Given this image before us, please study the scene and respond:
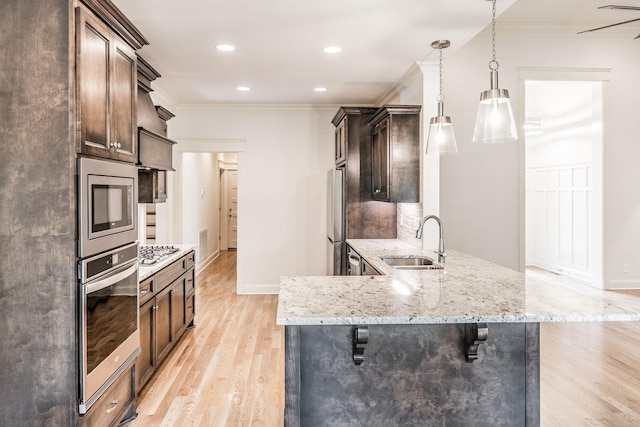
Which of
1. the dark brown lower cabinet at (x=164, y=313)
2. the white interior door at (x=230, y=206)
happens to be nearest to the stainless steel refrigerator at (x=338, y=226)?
the dark brown lower cabinet at (x=164, y=313)

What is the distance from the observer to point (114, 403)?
234 centimetres

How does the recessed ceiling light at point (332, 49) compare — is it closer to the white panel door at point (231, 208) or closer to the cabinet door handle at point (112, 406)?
the cabinet door handle at point (112, 406)

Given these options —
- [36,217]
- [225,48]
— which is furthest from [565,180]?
[36,217]

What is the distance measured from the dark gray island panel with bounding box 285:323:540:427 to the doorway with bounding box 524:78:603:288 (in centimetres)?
428

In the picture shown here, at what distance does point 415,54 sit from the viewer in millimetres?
3703

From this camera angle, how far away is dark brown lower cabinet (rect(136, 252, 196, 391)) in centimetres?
295

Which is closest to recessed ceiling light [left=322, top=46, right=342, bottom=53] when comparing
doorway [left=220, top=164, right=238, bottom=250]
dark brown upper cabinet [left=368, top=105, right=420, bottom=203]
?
dark brown upper cabinet [left=368, top=105, right=420, bottom=203]

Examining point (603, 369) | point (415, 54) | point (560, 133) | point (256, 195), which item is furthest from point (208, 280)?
point (560, 133)

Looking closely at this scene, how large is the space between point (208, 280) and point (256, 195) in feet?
6.25

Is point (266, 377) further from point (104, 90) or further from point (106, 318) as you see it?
point (104, 90)

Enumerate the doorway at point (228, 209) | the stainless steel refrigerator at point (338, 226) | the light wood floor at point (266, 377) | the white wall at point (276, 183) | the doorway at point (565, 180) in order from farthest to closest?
the doorway at point (228, 209) < the white wall at point (276, 183) < the doorway at point (565, 180) < the stainless steel refrigerator at point (338, 226) < the light wood floor at point (266, 377)

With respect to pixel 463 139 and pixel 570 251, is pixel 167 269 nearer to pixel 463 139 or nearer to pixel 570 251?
pixel 463 139

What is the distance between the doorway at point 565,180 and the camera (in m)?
5.50

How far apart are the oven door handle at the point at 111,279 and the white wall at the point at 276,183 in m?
3.49
